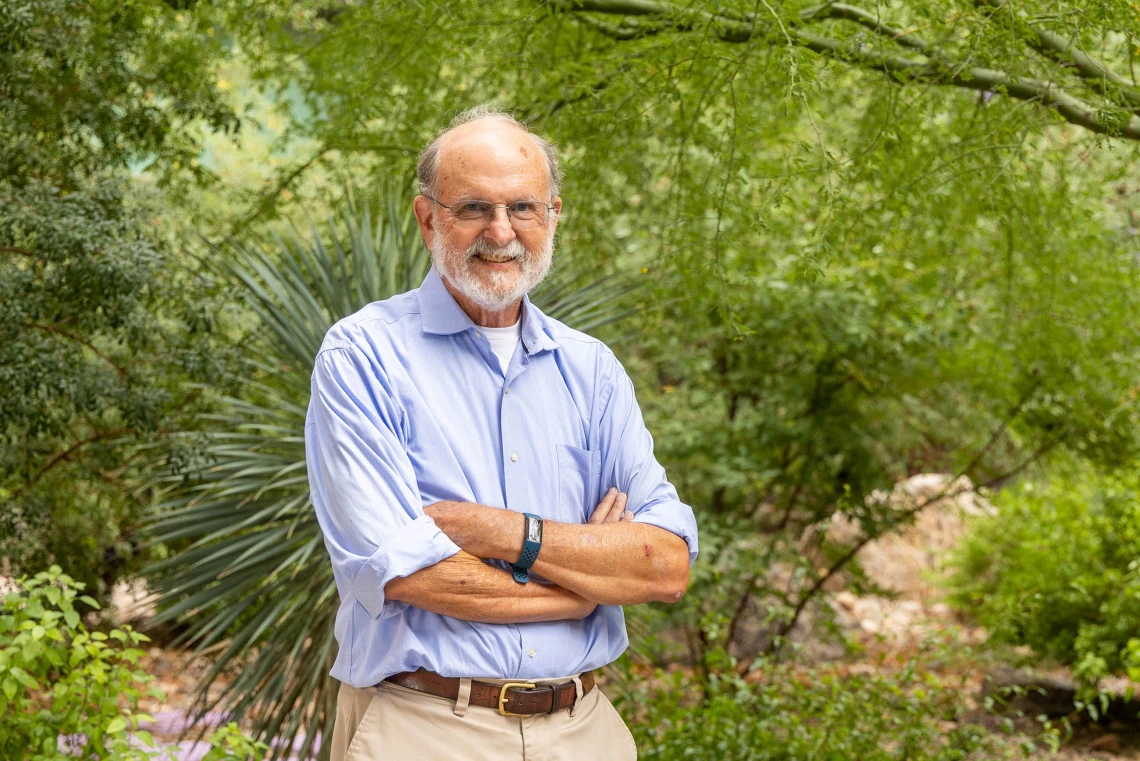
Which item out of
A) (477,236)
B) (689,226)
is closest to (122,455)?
(689,226)

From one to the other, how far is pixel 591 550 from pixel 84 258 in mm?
2427

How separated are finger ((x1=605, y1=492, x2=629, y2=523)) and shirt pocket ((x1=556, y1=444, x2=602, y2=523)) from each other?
0.05 m

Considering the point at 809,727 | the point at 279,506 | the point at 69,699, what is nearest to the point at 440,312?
the point at 69,699

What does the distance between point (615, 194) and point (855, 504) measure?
6.77 feet

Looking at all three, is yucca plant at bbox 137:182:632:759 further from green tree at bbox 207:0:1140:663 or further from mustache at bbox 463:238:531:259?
mustache at bbox 463:238:531:259

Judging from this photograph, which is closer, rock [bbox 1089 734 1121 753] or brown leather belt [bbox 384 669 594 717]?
brown leather belt [bbox 384 669 594 717]

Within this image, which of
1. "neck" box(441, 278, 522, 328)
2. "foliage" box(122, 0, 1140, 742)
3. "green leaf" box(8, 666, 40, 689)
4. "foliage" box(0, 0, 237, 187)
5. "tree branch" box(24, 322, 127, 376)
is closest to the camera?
"neck" box(441, 278, 522, 328)

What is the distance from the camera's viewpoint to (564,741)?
188cm

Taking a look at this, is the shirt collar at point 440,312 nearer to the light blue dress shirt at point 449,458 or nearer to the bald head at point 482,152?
the light blue dress shirt at point 449,458

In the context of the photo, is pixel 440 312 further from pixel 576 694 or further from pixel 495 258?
pixel 576 694

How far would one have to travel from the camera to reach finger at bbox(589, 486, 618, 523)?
2021mm

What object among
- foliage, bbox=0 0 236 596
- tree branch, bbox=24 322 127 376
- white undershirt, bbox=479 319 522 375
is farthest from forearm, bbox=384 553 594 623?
tree branch, bbox=24 322 127 376

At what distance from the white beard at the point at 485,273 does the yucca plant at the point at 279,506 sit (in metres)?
1.79

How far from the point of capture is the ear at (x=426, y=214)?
199 cm
